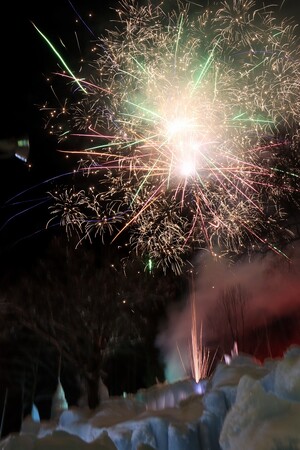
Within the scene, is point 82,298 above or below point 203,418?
above

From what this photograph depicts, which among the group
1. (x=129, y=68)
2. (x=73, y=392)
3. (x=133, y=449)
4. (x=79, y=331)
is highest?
(x=129, y=68)

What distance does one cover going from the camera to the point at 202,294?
1644 cm

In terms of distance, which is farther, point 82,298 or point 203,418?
point 82,298

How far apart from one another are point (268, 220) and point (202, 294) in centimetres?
698

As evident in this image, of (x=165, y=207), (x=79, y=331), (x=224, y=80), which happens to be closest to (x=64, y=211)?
(x=165, y=207)

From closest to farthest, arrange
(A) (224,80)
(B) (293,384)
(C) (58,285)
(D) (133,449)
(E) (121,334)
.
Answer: (B) (293,384) < (D) (133,449) < (A) (224,80) < (C) (58,285) < (E) (121,334)

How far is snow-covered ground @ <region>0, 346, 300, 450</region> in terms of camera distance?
4.48 meters

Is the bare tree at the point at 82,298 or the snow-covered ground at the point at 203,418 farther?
the bare tree at the point at 82,298

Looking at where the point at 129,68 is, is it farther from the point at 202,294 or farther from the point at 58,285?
the point at 202,294

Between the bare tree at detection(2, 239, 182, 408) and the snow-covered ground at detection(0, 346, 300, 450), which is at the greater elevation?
the bare tree at detection(2, 239, 182, 408)

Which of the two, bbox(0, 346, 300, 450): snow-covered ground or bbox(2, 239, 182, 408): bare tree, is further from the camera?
bbox(2, 239, 182, 408): bare tree

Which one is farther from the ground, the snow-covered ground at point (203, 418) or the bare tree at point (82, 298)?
the bare tree at point (82, 298)

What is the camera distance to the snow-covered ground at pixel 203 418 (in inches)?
176

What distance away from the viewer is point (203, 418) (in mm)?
6570
